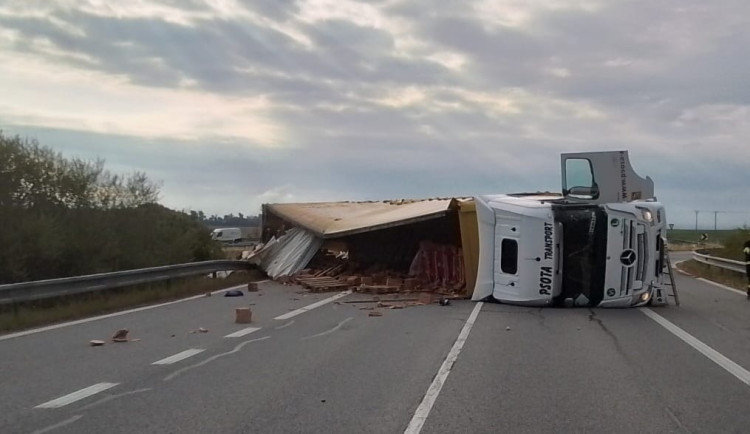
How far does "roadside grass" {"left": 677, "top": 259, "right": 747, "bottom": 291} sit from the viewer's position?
24.7 meters

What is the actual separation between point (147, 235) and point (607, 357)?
50.5ft

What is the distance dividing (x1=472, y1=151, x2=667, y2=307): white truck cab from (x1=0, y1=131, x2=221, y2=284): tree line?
952 cm

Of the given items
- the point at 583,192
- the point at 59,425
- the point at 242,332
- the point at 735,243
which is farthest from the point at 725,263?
the point at 59,425

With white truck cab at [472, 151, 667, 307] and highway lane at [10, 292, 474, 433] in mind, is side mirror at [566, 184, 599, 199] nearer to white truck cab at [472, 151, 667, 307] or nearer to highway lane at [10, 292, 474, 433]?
white truck cab at [472, 151, 667, 307]

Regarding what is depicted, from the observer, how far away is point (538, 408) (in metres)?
7.75

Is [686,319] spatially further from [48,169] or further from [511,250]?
[48,169]

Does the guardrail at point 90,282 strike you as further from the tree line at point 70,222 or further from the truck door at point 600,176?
the truck door at point 600,176

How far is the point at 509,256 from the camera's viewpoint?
17219 millimetres

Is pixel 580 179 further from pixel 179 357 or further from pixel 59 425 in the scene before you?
pixel 59 425

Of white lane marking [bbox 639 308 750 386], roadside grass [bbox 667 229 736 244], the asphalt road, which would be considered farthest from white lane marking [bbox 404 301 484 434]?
roadside grass [bbox 667 229 736 244]

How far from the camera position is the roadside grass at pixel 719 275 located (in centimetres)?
2470

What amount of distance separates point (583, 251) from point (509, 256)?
60.1 inches

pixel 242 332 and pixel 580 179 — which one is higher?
pixel 580 179

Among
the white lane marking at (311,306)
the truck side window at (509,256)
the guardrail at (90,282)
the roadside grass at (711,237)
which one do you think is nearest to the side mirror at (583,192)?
the truck side window at (509,256)
